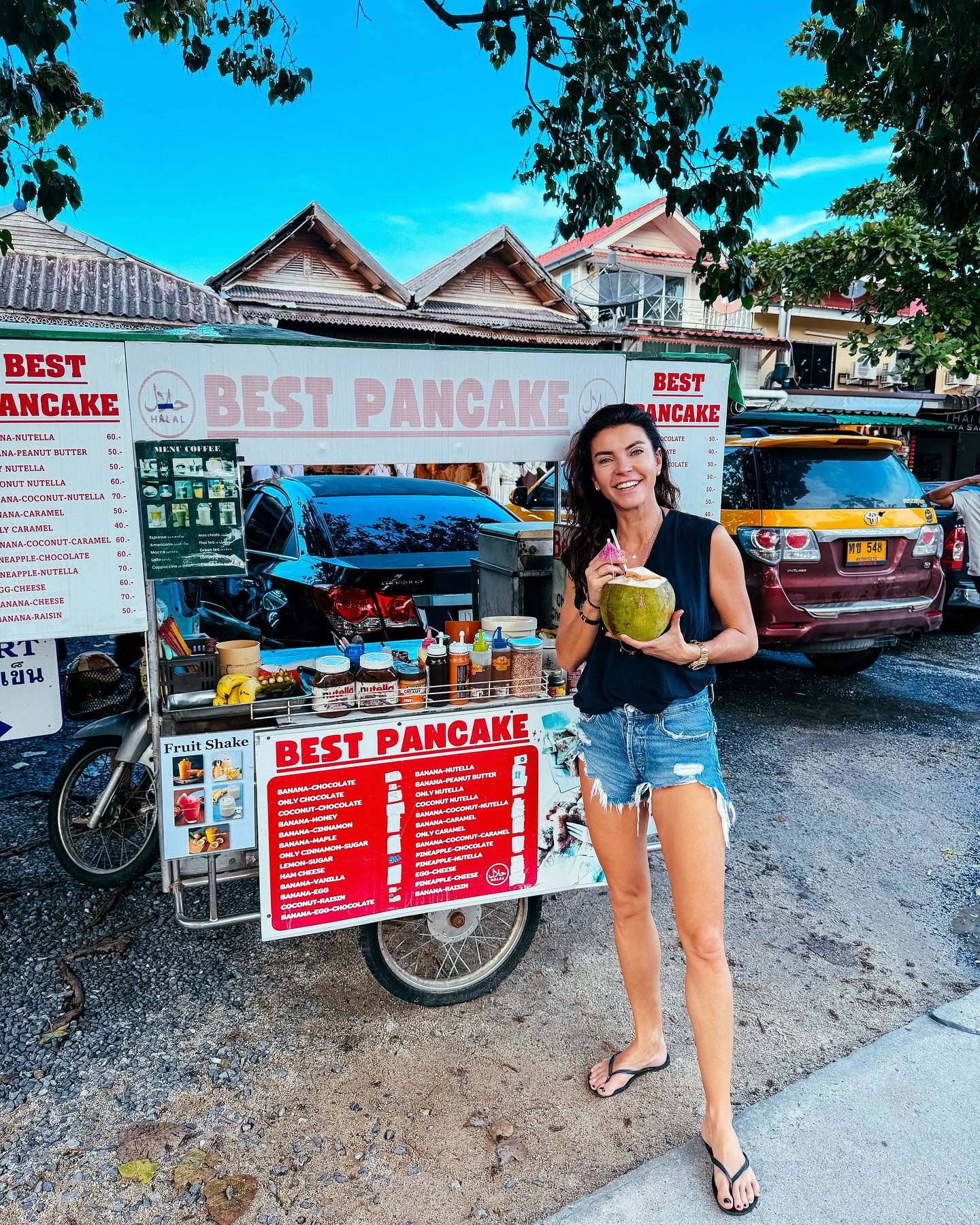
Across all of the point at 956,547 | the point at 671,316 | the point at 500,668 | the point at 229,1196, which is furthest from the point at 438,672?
the point at 671,316

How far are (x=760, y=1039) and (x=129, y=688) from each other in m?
3.07

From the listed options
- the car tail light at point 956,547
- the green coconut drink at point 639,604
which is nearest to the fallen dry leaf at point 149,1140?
the green coconut drink at point 639,604

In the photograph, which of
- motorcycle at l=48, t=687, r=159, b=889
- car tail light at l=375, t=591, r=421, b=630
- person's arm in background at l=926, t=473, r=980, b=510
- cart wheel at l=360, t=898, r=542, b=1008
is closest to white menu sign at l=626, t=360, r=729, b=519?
cart wheel at l=360, t=898, r=542, b=1008

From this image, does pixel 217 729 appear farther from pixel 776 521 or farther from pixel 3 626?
pixel 776 521

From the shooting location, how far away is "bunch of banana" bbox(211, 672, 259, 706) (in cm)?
265

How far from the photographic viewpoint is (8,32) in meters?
2.88

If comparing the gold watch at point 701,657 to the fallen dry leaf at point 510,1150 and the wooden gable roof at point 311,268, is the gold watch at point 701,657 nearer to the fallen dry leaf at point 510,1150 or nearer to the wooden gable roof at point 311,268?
the fallen dry leaf at point 510,1150

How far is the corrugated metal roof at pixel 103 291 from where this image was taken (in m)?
12.0

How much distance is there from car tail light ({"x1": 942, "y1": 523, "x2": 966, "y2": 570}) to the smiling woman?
663 cm

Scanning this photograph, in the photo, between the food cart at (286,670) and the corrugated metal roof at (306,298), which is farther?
the corrugated metal roof at (306,298)

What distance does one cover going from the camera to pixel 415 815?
8.80 ft

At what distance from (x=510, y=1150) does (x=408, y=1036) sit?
58 cm

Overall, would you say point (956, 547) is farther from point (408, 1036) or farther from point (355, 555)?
point (408, 1036)

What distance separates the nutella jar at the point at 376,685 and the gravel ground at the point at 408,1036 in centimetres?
116
